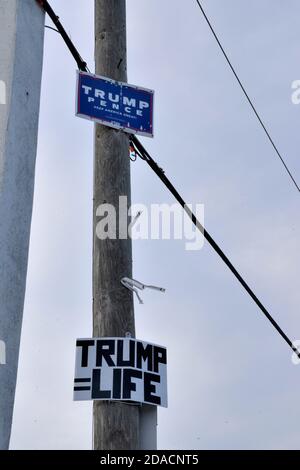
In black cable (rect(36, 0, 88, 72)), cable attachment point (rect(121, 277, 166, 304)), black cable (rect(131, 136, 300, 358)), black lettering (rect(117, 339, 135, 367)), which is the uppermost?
black cable (rect(36, 0, 88, 72))

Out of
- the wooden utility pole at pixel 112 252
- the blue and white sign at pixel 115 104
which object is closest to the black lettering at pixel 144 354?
the wooden utility pole at pixel 112 252

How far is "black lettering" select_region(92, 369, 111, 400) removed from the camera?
4.67 metres

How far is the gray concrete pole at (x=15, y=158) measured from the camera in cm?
544

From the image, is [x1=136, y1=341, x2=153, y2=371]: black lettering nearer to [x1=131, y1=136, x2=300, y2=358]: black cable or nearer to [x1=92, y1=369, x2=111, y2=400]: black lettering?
[x1=92, y1=369, x2=111, y2=400]: black lettering

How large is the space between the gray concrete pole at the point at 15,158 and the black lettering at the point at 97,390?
0.90m

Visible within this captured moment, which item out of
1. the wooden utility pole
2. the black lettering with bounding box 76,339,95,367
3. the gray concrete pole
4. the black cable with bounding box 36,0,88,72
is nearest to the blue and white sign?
the wooden utility pole

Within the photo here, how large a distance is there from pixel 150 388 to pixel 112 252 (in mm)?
970

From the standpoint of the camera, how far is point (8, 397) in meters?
5.35

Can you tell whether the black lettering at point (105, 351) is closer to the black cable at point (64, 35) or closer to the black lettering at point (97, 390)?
the black lettering at point (97, 390)

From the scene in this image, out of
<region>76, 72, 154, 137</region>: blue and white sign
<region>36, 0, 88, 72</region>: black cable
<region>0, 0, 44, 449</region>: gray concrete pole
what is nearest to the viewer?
<region>0, 0, 44, 449</region>: gray concrete pole
